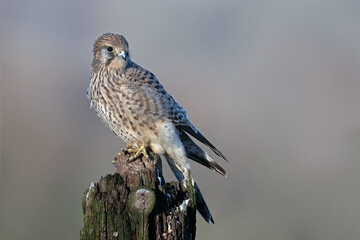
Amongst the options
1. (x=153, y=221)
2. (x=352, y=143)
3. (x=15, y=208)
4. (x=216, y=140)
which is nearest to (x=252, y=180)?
(x=216, y=140)

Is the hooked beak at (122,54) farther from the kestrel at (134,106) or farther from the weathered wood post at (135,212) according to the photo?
the weathered wood post at (135,212)

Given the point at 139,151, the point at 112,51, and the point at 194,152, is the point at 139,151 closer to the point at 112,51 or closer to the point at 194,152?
the point at 194,152

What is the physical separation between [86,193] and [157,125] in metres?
1.49

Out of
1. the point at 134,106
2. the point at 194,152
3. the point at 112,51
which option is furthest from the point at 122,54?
the point at 194,152

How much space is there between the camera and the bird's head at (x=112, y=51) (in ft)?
12.6

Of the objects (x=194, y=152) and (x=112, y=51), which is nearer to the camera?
(x=112, y=51)

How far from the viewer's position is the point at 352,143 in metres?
6.68

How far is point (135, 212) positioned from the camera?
2.26 m

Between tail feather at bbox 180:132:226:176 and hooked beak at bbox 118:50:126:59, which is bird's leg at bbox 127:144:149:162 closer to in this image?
tail feather at bbox 180:132:226:176

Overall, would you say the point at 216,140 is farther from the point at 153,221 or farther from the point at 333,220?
the point at 153,221

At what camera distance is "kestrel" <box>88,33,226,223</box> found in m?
3.75

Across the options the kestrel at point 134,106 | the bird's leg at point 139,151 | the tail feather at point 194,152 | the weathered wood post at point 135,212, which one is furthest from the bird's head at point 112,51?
the weathered wood post at point 135,212

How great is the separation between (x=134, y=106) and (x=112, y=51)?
17.3 inches

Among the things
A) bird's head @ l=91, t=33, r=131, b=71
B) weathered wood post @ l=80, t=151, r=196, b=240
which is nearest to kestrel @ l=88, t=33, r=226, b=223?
bird's head @ l=91, t=33, r=131, b=71
